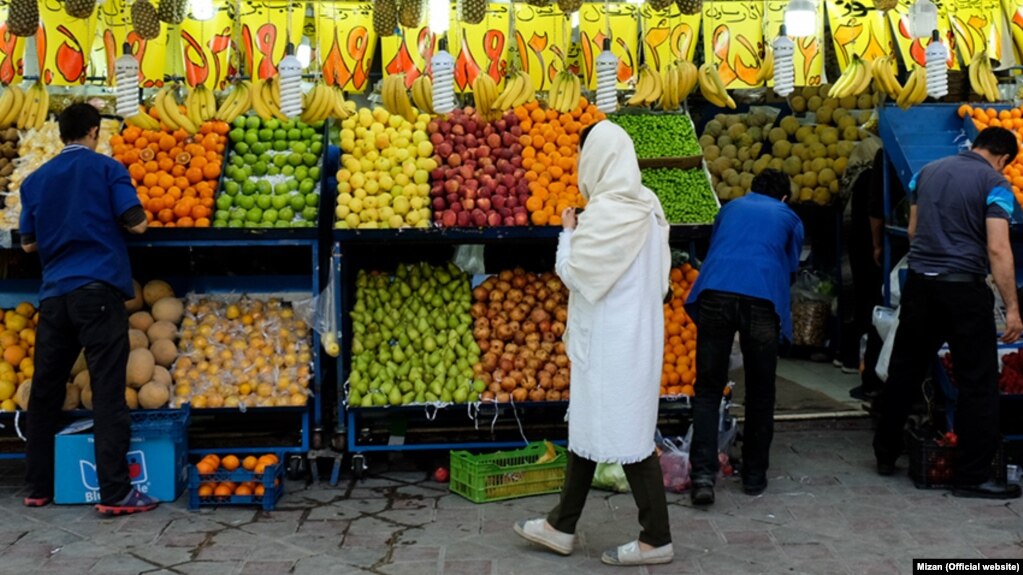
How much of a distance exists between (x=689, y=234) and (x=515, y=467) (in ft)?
5.73

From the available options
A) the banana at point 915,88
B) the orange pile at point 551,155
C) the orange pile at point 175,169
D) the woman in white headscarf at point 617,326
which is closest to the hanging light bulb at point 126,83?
the orange pile at point 175,169

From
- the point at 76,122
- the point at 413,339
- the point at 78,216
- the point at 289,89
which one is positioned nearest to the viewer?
the point at 78,216

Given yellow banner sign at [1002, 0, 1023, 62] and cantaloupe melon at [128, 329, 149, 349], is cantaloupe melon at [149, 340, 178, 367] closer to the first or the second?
cantaloupe melon at [128, 329, 149, 349]

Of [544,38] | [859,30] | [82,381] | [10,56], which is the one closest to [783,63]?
[859,30]

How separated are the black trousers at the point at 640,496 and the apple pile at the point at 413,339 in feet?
5.11

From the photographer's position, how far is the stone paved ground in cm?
474

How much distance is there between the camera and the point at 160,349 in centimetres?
614

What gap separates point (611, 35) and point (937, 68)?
7.19 feet

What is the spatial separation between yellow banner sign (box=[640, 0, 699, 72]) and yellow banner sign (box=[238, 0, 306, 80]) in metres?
2.48

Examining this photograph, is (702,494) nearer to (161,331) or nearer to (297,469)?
(297,469)

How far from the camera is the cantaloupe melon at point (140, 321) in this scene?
6.25m

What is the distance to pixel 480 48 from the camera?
298 inches

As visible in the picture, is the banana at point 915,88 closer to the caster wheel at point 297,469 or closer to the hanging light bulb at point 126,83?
the caster wheel at point 297,469

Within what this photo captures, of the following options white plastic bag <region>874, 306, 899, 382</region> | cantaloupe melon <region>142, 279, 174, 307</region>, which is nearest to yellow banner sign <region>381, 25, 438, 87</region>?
cantaloupe melon <region>142, 279, 174, 307</region>
